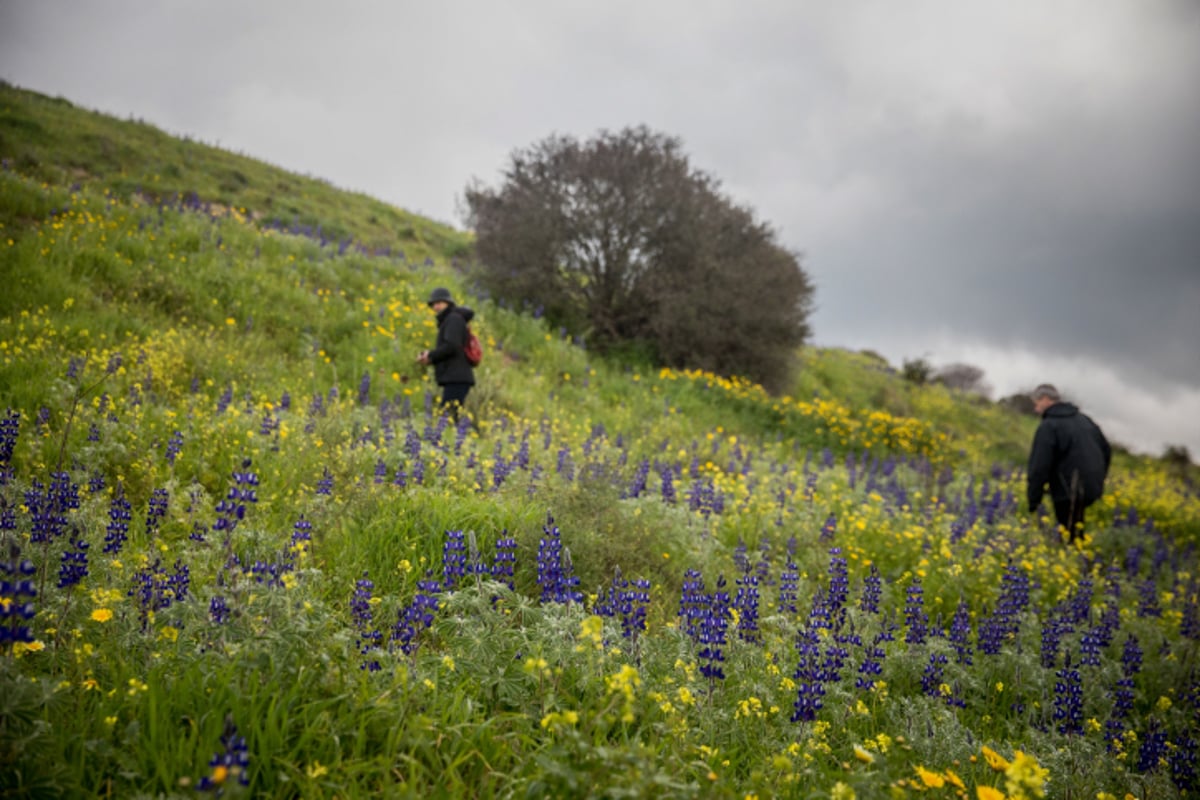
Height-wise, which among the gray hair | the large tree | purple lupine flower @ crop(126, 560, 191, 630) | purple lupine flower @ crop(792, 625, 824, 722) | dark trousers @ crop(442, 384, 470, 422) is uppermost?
the large tree

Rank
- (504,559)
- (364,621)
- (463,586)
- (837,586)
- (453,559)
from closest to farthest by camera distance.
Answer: (364,621) → (453,559) → (504,559) → (463,586) → (837,586)

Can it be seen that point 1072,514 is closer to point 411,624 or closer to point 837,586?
point 837,586

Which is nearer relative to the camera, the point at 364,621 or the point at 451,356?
the point at 364,621

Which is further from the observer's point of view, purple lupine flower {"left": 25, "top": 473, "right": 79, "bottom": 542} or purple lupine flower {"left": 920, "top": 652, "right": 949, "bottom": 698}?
purple lupine flower {"left": 920, "top": 652, "right": 949, "bottom": 698}

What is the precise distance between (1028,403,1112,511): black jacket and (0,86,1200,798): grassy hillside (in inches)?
25.9

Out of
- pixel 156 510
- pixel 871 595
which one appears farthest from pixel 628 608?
pixel 156 510

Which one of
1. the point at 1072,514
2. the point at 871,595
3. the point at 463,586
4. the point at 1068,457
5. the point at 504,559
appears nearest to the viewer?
the point at 504,559

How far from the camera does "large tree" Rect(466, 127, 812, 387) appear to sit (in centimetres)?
1314

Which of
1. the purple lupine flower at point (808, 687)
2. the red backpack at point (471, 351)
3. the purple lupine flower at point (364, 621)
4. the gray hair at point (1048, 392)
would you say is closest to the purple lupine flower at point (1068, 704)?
the purple lupine flower at point (808, 687)

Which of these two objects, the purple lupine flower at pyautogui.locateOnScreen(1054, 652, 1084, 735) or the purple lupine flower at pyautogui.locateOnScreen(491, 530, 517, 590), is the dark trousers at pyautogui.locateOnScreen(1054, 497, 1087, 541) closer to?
the purple lupine flower at pyautogui.locateOnScreen(1054, 652, 1084, 735)

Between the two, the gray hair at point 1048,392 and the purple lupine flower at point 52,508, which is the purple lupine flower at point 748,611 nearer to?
the purple lupine flower at point 52,508

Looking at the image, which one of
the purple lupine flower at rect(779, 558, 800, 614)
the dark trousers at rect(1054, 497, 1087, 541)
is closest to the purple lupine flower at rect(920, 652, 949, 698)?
the purple lupine flower at rect(779, 558, 800, 614)

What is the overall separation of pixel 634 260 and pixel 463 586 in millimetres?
10739

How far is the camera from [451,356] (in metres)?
7.61
